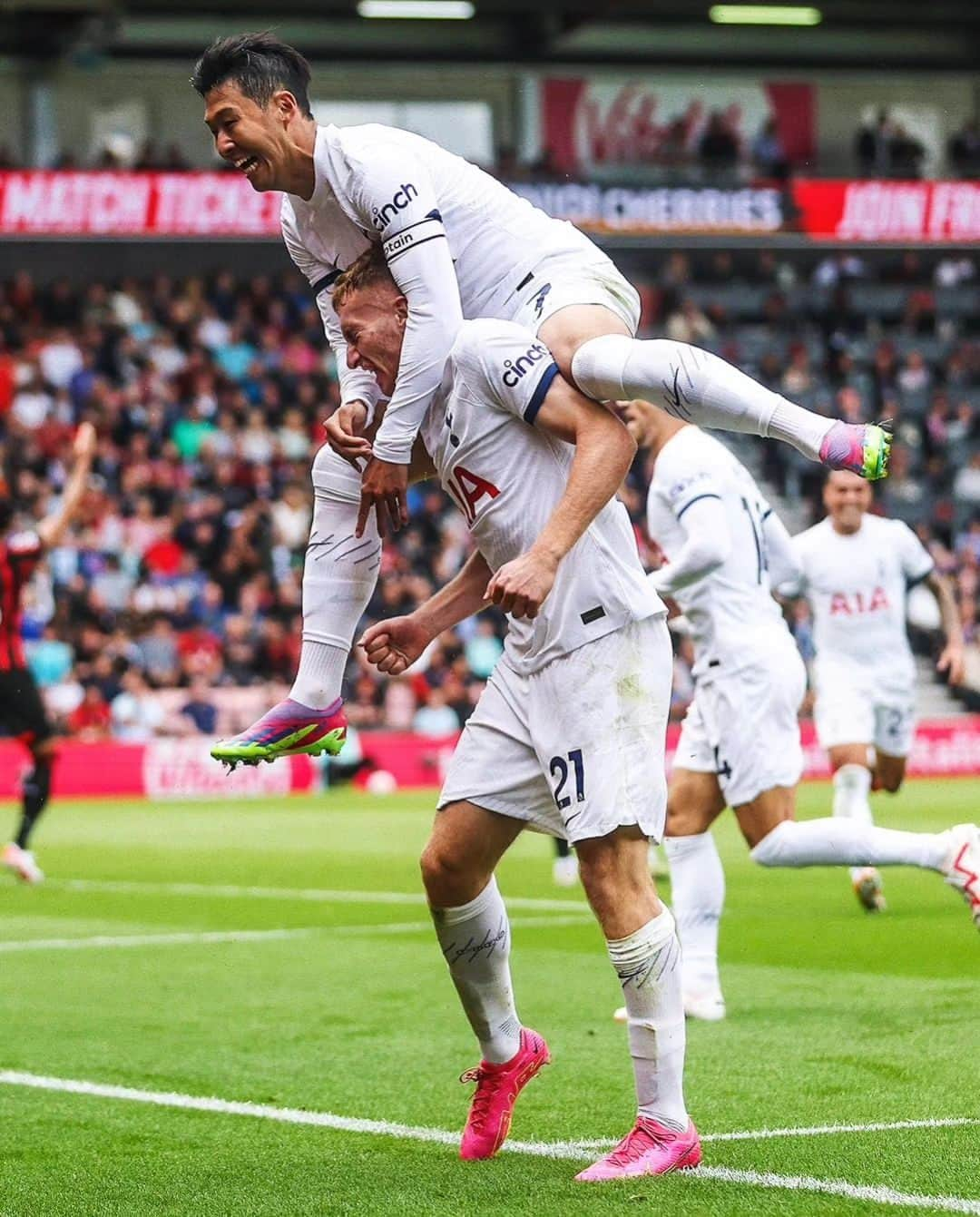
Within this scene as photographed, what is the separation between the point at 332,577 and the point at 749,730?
294 centimetres

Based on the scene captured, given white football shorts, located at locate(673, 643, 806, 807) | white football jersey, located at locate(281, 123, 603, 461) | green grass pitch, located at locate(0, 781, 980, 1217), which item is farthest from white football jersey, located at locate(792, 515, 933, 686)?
white football jersey, located at locate(281, 123, 603, 461)

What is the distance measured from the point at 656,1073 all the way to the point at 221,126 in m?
2.70

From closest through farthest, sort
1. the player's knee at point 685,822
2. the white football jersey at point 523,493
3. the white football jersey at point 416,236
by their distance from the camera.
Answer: the white football jersey at point 523,493 → the white football jersey at point 416,236 → the player's knee at point 685,822

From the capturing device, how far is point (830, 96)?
3766 cm

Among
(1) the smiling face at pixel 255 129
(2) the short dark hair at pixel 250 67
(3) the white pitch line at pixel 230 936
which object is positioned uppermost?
(2) the short dark hair at pixel 250 67

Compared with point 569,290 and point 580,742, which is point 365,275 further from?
point 580,742

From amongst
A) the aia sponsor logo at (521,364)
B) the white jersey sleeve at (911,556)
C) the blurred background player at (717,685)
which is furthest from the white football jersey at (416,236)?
the white jersey sleeve at (911,556)

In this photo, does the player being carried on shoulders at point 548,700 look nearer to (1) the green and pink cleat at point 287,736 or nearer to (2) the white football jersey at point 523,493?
(2) the white football jersey at point 523,493

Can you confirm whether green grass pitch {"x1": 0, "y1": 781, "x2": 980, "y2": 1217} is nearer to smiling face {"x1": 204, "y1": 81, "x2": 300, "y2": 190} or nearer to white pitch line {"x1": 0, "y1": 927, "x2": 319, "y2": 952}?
white pitch line {"x1": 0, "y1": 927, "x2": 319, "y2": 952}

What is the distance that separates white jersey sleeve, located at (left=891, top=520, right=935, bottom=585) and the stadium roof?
21.6 m

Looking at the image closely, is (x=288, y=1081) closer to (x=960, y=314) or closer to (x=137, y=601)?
(x=137, y=601)

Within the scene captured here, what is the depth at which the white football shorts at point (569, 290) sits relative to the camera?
18.6 ft

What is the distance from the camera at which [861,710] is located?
13.3 meters

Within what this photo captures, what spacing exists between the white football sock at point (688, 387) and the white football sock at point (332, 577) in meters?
1.07
